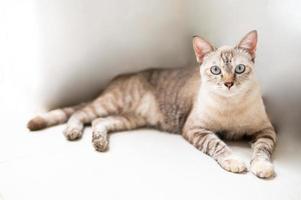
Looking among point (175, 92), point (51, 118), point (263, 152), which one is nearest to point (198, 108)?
point (175, 92)

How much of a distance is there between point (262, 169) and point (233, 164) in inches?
4.2

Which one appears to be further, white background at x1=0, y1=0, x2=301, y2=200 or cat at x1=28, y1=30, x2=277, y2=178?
cat at x1=28, y1=30, x2=277, y2=178

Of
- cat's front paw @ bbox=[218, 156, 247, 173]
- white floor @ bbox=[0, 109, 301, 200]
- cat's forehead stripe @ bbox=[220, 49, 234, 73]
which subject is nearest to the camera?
white floor @ bbox=[0, 109, 301, 200]

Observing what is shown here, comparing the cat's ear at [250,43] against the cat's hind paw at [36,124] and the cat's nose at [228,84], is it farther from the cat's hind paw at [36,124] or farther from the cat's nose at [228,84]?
the cat's hind paw at [36,124]

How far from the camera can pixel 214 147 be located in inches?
67.7

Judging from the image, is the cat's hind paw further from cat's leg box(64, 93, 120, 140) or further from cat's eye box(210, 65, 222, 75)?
cat's eye box(210, 65, 222, 75)

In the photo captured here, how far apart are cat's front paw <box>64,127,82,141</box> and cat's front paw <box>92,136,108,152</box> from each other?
4.4 inches

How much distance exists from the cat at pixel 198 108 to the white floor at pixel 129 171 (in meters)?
0.05

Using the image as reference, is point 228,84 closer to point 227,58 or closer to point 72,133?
point 227,58

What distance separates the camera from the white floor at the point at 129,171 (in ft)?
4.81

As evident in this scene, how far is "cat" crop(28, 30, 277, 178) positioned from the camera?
5.51ft

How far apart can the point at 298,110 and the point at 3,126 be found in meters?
1.34

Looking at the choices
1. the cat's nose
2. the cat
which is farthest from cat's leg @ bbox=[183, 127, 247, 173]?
the cat's nose

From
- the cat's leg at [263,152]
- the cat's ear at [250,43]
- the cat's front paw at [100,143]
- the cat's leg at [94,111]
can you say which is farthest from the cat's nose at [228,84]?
the cat's leg at [94,111]
